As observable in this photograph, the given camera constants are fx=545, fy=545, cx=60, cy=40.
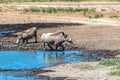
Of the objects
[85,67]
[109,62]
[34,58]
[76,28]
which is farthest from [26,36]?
[85,67]

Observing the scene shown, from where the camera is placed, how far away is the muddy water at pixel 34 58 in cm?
2204

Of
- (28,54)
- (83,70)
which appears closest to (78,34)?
(28,54)

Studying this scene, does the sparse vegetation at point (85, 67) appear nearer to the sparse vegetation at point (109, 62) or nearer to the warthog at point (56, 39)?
the sparse vegetation at point (109, 62)

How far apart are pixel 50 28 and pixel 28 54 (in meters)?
9.59

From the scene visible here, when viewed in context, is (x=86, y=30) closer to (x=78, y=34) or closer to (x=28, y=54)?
(x=78, y=34)

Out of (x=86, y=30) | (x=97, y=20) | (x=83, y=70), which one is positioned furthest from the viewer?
(x=97, y=20)

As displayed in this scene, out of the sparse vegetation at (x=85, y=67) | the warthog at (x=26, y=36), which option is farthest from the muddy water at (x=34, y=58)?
the warthog at (x=26, y=36)

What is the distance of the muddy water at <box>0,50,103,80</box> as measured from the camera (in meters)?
22.0

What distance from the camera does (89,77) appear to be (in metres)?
18.9

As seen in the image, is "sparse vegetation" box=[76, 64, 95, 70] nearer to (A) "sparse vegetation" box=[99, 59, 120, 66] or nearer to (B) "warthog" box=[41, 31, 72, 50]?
(A) "sparse vegetation" box=[99, 59, 120, 66]

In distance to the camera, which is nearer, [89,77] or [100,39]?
[89,77]

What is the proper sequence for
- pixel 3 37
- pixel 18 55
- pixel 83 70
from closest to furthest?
pixel 83 70
pixel 18 55
pixel 3 37

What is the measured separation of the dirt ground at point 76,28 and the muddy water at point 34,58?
1.22 m

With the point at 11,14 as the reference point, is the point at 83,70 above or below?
above
